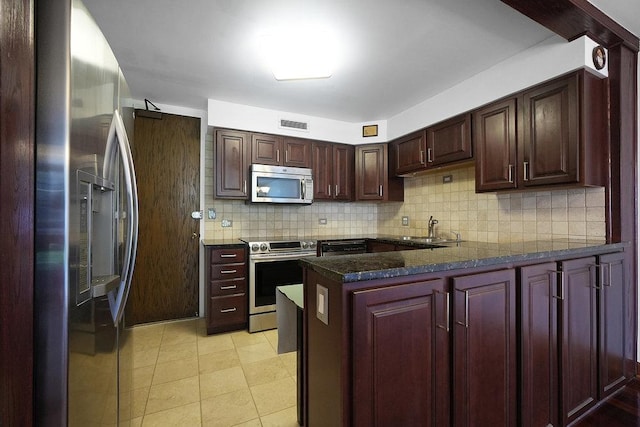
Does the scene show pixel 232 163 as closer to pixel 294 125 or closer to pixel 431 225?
pixel 294 125

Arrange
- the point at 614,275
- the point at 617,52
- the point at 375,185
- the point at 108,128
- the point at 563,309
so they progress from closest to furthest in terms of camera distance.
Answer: the point at 108,128 → the point at 563,309 → the point at 614,275 → the point at 617,52 → the point at 375,185

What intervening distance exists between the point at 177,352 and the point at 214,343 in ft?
1.02

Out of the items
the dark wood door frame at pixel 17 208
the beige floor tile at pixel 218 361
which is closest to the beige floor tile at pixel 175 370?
the beige floor tile at pixel 218 361

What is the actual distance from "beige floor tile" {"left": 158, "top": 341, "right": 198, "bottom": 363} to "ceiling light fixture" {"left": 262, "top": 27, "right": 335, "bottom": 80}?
239 cm

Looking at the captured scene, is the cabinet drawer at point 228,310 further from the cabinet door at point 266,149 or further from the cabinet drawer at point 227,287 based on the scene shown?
the cabinet door at point 266,149

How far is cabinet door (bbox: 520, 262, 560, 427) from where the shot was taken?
1.31 meters

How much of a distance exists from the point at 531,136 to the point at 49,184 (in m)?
2.78

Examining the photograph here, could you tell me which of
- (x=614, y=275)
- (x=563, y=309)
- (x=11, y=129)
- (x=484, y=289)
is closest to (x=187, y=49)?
(x=11, y=129)

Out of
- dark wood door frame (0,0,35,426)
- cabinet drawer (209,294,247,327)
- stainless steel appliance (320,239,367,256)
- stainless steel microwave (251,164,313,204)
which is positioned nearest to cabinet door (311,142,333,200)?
stainless steel microwave (251,164,313,204)

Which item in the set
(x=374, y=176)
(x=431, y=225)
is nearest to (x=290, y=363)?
(x=431, y=225)

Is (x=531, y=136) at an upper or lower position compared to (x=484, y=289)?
upper

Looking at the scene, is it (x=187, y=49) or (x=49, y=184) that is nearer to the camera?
(x=49, y=184)

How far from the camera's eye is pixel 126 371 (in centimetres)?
132

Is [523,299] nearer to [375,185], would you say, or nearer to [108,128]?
[108,128]
